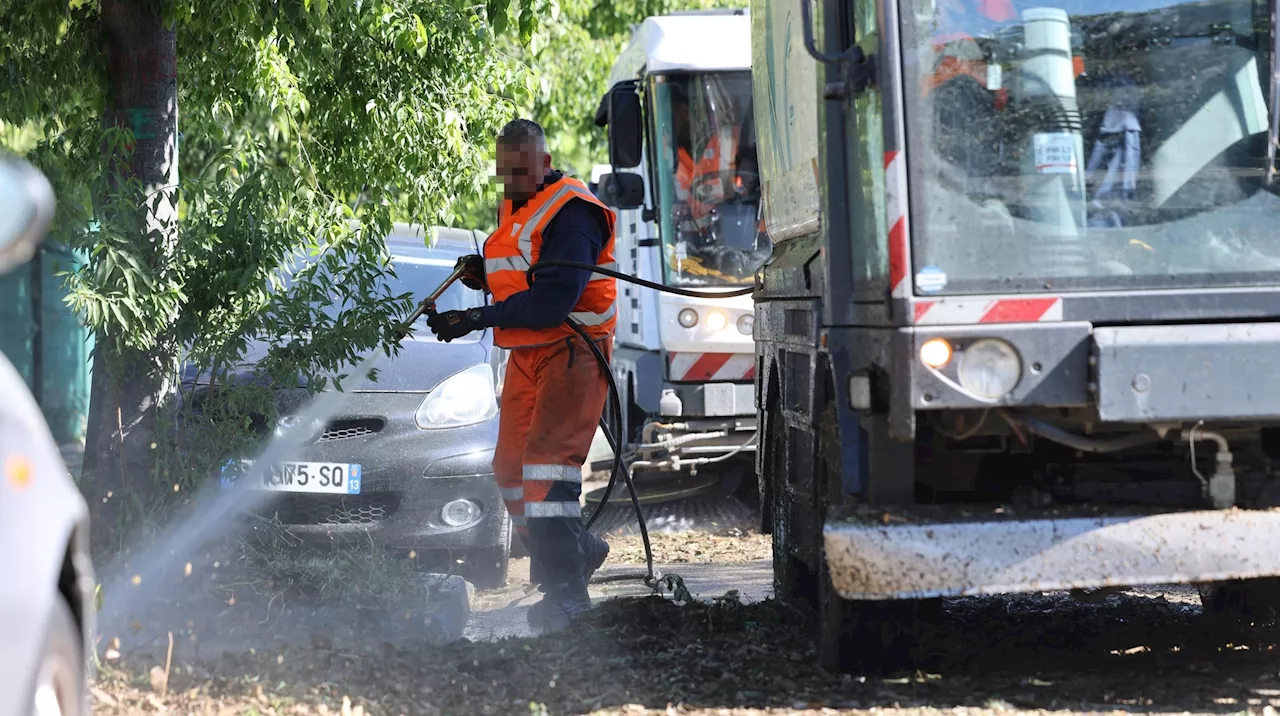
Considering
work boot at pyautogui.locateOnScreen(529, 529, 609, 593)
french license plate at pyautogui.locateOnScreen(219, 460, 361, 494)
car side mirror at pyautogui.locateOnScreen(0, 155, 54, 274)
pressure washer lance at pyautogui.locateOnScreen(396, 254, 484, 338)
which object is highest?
car side mirror at pyautogui.locateOnScreen(0, 155, 54, 274)

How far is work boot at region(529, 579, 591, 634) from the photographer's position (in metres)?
5.82

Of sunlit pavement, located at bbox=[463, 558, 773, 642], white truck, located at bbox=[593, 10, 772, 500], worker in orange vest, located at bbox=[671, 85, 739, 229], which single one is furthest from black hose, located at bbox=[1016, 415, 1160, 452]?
worker in orange vest, located at bbox=[671, 85, 739, 229]

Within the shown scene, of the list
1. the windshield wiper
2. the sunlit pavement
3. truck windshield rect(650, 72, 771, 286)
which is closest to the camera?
the windshield wiper

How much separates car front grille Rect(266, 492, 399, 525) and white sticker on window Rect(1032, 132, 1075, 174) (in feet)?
11.3

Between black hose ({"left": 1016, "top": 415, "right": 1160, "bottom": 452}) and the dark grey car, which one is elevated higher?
black hose ({"left": 1016, "top": 415, "right": 1160, "bottom": 452})

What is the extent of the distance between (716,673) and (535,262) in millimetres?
1837

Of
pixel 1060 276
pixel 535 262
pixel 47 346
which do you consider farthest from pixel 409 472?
pixel 47 346

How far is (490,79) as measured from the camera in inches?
330

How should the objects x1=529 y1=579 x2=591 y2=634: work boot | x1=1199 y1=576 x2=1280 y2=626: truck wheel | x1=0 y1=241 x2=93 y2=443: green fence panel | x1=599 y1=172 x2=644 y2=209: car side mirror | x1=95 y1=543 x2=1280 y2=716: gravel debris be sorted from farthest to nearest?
x1=0 y1=241 x2=93 y2=443: green fence panel, x1=599 y1=172 x2=644 y2=209: car side mirror, x1=529 y1=579 x2=591 y2=634: work boot, x1=1199 y1=576 x2=1280 y2=626: truck wheel, x1=95 y1=543 x2=1280 y2=716: gravel debris

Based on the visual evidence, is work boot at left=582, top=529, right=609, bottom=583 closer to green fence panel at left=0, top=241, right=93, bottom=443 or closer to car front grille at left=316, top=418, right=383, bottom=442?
car front grille at left=316, top=418, right=383, bottom=442

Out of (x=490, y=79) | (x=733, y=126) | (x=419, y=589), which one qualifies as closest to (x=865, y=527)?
(x=419, y=589)

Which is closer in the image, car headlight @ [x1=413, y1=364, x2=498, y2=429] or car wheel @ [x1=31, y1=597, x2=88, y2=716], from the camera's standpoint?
car wheel @ [x1=31, y1=597, x2=88, y2=716]

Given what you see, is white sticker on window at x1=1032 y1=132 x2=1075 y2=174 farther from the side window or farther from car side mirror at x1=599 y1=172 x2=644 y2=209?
car side mirror at x1=599 y1=172 x2=644 y2=209

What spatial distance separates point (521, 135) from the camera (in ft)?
20.1
